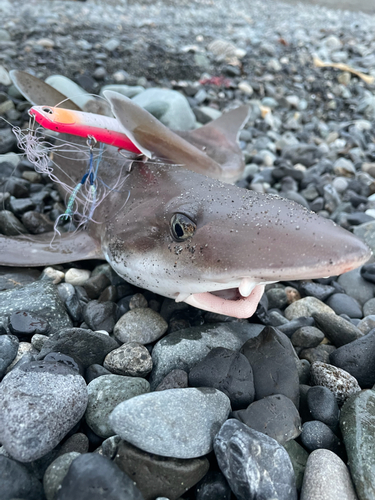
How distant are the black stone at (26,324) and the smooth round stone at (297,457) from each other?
1.76m

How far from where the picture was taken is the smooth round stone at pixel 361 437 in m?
1.84

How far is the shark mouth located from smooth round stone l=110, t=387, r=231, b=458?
1.87ft

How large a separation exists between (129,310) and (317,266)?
159cm

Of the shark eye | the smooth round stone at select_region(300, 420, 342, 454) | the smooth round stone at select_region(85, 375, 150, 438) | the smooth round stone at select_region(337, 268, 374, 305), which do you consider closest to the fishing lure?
the shark eye

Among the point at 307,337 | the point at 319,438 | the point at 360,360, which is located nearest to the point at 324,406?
the point at 319,438

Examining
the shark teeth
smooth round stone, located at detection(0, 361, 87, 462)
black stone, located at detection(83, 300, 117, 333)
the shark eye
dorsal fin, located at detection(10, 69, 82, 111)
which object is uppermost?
dorsal fin, located at detection(10, 69, 82, 111)

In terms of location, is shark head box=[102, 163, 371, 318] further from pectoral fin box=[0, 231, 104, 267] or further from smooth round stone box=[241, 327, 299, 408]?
pectoral fin box=[0, 231, 104, 267]

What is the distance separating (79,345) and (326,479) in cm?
154

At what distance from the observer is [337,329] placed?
2889 millimetres

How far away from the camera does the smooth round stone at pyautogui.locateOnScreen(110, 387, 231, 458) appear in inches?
70.9

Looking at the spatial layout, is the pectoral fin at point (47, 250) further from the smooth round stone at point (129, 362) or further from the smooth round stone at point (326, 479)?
the smooth round stone at point (326, 479)

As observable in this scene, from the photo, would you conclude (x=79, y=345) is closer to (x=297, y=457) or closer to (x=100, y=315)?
(x=100, y=315)

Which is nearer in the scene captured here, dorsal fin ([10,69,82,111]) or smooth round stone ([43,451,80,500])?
smooth round stone ([43,451,80,500])

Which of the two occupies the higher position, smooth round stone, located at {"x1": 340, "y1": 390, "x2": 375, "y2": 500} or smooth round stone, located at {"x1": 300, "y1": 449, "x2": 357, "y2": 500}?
smooth round stone, located at {"x1": 340, "y1": 390, "x2": 375, "y2": 500}
